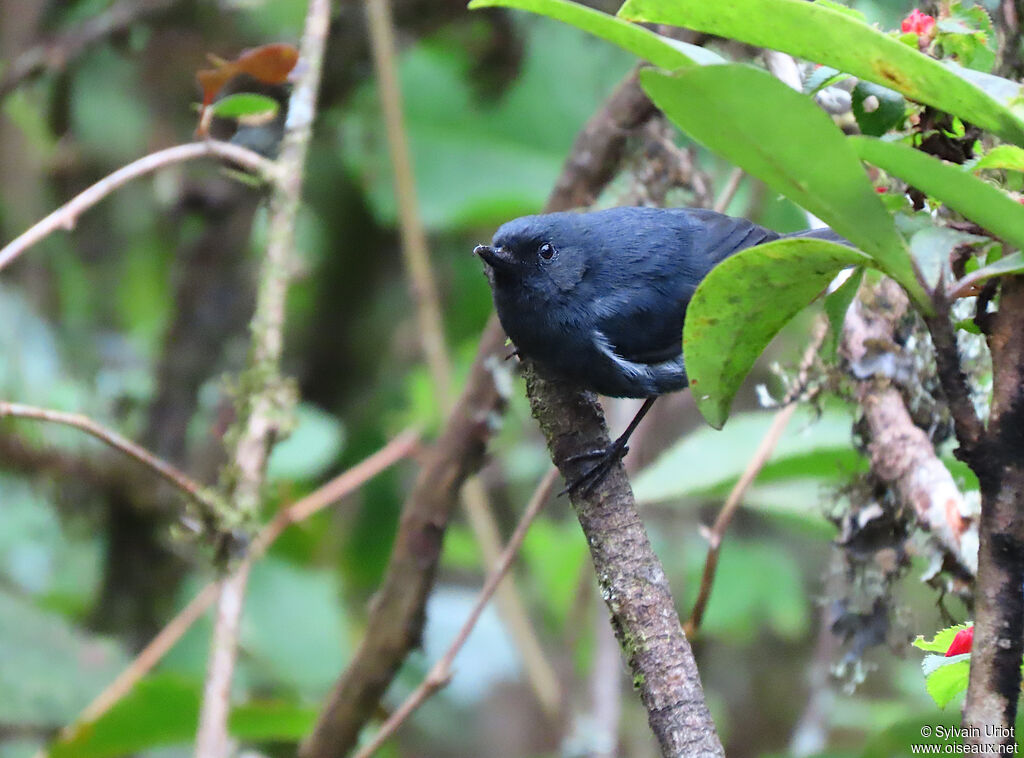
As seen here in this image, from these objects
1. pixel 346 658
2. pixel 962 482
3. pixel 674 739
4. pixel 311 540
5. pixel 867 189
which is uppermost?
pixel 311 540

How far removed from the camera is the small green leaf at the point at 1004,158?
0.99 m

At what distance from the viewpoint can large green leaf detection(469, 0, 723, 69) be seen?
94cm

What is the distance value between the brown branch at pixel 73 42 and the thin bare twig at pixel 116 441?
6.36ft

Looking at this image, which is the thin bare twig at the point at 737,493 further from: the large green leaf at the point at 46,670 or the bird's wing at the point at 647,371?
the large green leaf at the point at 46,670

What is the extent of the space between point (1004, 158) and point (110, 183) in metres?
1.61

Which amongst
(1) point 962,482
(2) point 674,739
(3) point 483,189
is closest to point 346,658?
(3) point 483,189

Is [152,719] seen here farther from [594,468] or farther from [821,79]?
[821,79]

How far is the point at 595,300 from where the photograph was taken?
2254mm

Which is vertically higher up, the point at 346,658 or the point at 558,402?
the point at 346,658

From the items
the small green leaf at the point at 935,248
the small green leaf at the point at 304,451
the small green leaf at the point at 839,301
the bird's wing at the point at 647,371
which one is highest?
the small green leaf at the point at 304,451

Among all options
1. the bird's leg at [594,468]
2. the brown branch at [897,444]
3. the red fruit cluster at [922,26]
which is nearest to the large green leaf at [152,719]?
the bird's leg at [594,468]

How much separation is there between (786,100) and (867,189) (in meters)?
0.11

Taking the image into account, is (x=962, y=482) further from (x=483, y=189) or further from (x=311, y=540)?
(x=311, y=540)

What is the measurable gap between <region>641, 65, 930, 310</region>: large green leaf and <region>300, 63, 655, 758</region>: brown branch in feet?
4.99
